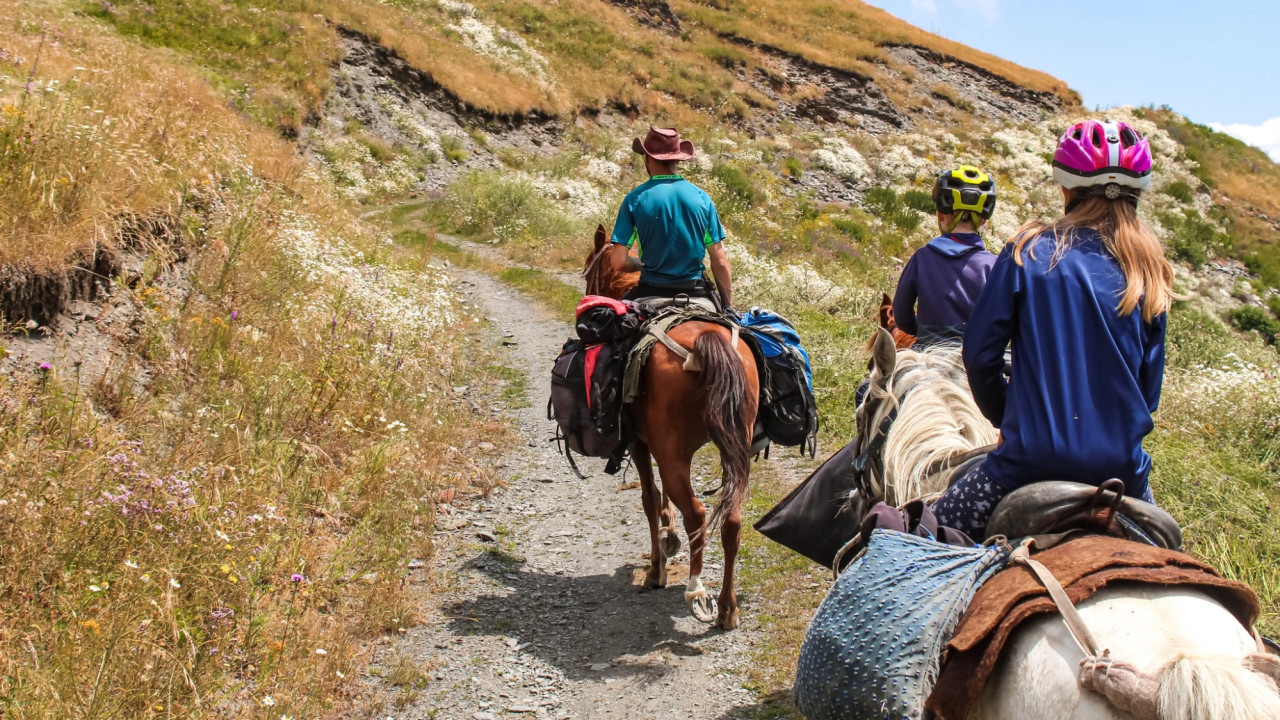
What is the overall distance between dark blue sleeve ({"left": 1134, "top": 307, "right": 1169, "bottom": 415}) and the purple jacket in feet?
5.76

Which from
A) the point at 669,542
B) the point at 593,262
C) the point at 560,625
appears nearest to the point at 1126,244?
the point at 669,542

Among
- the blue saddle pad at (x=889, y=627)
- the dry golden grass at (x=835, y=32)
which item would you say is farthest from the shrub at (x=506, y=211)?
the dry golden grass at (x=835, y=32)

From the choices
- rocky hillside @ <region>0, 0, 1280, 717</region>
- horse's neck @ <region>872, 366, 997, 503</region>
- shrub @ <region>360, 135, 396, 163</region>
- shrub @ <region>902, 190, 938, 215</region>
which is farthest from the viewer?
shrub @ <region>902, 190, 938, 215</region>

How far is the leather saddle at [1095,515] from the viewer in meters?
2.18

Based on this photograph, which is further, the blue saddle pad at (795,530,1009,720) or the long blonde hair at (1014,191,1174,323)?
the long blonde hair at (1014,191,1174,323)

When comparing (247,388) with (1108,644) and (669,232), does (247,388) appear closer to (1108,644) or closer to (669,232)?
(669,232)

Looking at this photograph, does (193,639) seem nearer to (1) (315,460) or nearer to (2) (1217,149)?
(1) (315,460)

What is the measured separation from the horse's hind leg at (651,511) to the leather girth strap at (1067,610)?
3723mm

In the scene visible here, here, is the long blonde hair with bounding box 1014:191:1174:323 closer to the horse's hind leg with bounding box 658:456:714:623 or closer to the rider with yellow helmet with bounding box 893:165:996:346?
the rider with yellow helmet with bounding box 893:165:996:346

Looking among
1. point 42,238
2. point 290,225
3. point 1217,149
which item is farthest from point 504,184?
point 1217,149

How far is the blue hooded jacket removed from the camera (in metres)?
2.27

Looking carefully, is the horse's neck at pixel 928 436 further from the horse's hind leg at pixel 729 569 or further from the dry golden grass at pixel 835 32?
the dry golden grass at pixel 835 32

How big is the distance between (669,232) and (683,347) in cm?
93

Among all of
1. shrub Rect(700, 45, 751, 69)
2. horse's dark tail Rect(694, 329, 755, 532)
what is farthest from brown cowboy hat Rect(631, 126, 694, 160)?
shrub Rect(700, 45, 751, 69)
